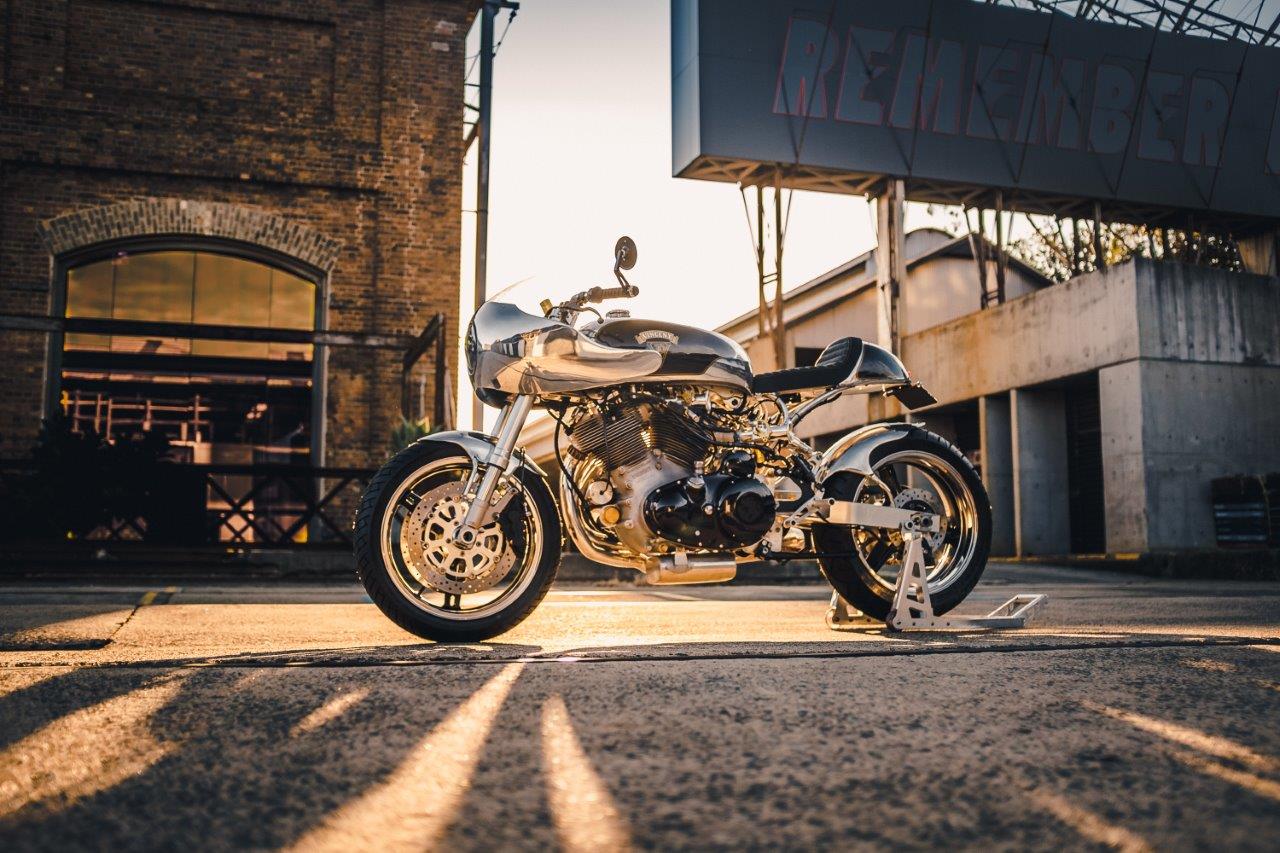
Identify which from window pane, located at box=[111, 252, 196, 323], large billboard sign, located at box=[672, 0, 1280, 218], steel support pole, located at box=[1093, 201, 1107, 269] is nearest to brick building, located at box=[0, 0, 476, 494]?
window pane, located at box=[111, 252, 196, 323]

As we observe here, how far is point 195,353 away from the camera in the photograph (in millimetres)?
13586

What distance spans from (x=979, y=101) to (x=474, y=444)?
16.4 metres

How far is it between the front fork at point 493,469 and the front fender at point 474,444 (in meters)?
0.02

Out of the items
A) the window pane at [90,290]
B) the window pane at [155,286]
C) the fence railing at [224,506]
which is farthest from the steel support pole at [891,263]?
the window pane at [90,290]

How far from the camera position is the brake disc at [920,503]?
170 inches

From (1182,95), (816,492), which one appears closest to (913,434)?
(816,492)

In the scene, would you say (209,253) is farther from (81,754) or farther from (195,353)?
(81,754)

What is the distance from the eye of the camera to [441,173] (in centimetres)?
1452

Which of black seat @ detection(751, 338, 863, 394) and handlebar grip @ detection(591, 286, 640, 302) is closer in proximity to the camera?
handlebar grip @ detection(591, 286, 640, 302)

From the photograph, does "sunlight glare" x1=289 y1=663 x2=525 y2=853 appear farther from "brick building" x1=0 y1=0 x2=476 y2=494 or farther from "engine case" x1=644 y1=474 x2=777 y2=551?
"brick building" x1=0 y1=0 x2=476 y2=494

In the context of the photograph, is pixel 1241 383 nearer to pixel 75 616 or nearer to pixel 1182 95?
pixel 1182 95

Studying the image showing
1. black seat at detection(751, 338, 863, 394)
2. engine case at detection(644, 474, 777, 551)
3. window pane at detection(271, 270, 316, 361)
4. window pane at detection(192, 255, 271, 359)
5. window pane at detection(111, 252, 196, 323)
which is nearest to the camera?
engine case at detection(644, 474, 777, 551)

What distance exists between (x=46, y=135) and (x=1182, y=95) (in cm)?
1773

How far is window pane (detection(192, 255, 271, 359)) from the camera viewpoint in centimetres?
1373
